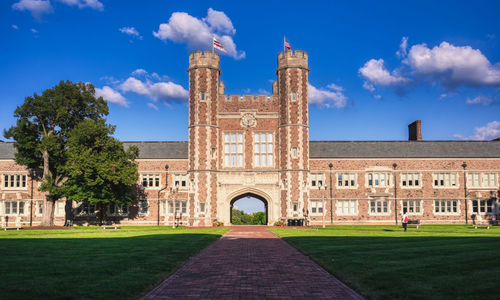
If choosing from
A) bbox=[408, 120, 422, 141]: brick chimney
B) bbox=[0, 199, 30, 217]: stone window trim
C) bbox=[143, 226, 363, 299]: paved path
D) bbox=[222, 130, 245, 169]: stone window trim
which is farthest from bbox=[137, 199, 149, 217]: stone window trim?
bbox=[408, 120, 422, 141]: brick chimney

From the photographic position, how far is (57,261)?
1320 centimetres

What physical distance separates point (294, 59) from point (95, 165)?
2122cm

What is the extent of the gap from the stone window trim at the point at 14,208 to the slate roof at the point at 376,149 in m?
4.89

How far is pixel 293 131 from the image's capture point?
4122cm

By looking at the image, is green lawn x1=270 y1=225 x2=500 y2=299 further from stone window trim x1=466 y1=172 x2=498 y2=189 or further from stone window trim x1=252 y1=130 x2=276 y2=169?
stone window trim x1=466 y1=172 x2=498 y2=189

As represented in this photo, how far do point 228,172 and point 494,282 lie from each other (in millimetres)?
33097

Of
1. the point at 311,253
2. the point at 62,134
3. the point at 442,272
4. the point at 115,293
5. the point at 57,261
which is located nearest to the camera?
the point at 115,293

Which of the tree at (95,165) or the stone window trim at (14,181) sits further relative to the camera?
the stone window trim at (14,181)

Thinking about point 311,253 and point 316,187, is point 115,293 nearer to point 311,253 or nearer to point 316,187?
point 311,253

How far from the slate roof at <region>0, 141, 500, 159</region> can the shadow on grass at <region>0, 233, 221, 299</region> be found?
96.0ft

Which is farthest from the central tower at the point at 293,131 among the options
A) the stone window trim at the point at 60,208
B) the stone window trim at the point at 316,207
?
the stone window trim at the point at 60,208

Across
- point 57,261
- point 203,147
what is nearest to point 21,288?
point 57,261

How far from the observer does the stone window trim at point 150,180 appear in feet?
146

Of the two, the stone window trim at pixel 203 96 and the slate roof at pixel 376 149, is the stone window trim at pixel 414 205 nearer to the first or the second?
the slate roof at pixel 376 149
